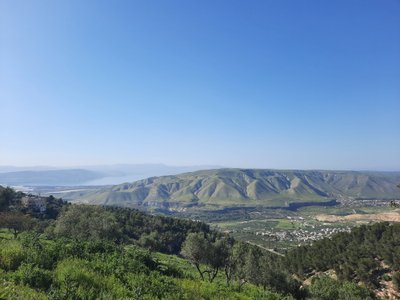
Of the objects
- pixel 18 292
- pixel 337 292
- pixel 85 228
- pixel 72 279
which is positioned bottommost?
pixel 337 292

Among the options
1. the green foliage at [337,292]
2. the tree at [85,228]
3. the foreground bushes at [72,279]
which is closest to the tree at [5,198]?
the tree at [85,228]

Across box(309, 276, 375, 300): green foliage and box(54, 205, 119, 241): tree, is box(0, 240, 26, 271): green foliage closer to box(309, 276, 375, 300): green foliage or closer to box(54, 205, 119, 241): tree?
box(309, 276, 375, 300): green foliage

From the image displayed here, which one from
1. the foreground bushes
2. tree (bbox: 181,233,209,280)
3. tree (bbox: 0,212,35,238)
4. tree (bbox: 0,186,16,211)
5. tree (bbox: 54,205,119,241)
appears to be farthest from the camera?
tree (bbox: 0,186,16,211)

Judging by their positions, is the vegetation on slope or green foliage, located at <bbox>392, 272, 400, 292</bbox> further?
green foliage, located at <bbox>392, 272, 400, 292</bbox>

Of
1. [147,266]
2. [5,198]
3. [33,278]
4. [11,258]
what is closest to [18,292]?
[33,278]

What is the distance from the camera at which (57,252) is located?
19312mm

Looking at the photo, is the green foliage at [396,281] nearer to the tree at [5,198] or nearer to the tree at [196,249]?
the tree at [196,249]

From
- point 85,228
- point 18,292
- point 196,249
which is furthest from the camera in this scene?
point 85,228

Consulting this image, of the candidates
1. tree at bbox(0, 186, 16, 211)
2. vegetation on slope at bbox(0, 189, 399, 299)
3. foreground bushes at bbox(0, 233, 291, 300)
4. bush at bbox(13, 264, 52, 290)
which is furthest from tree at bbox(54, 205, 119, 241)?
bush at bbox(13, 264, 52, 290)

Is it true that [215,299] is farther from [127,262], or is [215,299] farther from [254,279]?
[254,279]

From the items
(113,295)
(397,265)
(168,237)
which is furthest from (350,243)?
(113,295)

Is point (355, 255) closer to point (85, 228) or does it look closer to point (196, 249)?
point (196, 249)

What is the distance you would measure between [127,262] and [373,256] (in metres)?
66.6

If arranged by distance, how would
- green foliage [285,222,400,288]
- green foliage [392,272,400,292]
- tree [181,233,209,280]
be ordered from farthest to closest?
green foliage [285,222,400,288], green foliage [392,272,400,292], tree [181,233,209,280]
